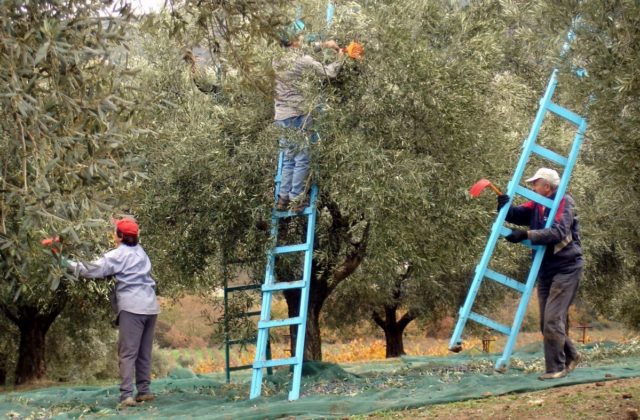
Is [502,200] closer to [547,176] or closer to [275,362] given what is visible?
[547,176]

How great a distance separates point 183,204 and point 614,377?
18.1 ft

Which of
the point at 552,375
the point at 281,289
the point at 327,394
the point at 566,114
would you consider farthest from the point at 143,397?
the point at 566,114

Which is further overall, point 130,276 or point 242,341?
point 242,341

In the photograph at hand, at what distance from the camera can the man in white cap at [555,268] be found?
35.9 feet

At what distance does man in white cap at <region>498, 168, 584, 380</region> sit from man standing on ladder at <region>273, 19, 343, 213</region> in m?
2.25

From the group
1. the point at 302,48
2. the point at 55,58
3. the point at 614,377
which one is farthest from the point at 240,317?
the point at 55,58

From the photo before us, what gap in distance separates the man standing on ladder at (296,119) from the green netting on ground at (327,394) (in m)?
2.22

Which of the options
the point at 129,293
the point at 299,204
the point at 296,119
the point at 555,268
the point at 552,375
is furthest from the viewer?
the point at 296,119

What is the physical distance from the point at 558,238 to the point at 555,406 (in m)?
2.34

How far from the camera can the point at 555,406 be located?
9.12 metres

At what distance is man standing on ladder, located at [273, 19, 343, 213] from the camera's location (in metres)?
11.3

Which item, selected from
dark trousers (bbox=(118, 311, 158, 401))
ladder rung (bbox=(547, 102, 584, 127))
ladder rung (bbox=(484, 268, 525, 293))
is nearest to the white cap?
ladder rung (bbox=(547, 102, 584, 127))

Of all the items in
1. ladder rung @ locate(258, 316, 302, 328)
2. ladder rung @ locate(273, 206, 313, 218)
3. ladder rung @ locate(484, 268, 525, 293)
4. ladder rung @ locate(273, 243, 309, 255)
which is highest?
ladder rung @ locate(273, 206, 313, 218)

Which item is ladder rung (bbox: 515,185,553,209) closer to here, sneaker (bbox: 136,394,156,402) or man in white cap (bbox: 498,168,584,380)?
man in white cap (bbox: 498,168,584,380)
